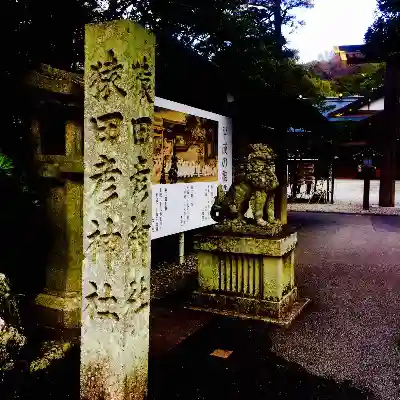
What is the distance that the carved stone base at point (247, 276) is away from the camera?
456 cm

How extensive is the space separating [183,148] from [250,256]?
2102 mm

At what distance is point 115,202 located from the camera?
2.58 m

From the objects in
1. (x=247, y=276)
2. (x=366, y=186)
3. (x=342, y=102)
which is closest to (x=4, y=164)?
(x=247, y=276)

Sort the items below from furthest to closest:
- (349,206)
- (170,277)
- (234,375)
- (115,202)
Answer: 1. (349,206)
2. (170,277)
3. (234,375)
4. (115,202)

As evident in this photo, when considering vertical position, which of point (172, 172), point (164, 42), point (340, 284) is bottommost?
point (340, 284)

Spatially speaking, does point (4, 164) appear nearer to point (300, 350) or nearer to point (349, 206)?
point (300, 350)

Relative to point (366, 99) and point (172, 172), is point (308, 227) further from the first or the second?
point (366, 99)

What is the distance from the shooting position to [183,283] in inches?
236

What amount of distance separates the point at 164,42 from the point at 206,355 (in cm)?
446

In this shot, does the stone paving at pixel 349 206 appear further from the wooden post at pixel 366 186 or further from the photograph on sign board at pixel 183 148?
the photograph on sign board at pixel 183 148

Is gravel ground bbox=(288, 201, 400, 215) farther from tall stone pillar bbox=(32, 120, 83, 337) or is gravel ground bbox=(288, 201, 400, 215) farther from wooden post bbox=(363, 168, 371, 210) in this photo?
tall stone pillar bbox=(32, 120, 83, 337)

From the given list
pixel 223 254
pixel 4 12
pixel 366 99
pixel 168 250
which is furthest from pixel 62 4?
pixel 366 99

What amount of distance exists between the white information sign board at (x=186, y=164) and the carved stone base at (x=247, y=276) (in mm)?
984

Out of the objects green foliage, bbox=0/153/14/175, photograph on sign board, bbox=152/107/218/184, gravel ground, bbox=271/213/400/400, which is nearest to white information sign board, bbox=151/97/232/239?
photograph on sign board, bbox=152/107/218/184
